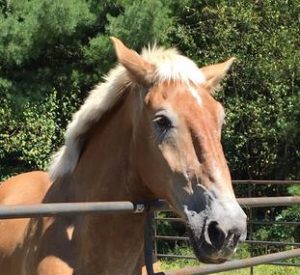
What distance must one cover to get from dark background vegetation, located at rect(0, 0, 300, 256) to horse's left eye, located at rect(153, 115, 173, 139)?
8924mm

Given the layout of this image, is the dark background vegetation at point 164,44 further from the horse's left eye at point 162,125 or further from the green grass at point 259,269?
the horse's left eye at point 162,125

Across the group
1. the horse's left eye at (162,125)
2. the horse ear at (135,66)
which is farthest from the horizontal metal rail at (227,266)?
the horse ear at (135,66)

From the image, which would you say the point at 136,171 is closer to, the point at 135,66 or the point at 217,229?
the point at 135,66

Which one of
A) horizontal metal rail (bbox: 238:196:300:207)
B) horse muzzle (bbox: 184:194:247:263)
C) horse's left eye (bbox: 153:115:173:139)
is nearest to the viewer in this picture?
horse muzzle (bbox: 184:194:247:263)

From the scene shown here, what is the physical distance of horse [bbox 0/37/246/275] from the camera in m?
2.66

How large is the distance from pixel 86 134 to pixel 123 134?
31 cm

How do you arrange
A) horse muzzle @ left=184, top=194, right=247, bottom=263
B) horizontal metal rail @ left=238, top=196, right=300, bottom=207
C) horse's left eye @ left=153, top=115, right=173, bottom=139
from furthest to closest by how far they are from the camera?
horizontal metal rail @ left=238, top=196, right=300, bottom=207, horse's left eye @ left=153, top=115, right=173, bottom=139, horse muzzle @ left=184, top=194, right=247, bottom=263

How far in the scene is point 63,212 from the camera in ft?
7.79

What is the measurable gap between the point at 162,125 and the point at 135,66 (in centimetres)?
36

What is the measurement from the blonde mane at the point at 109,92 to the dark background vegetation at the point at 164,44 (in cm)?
833

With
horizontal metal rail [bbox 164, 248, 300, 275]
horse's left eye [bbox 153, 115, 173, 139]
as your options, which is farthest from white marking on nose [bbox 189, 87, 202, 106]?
horizontal metal rail [bbox 164, 248, 300, 275]

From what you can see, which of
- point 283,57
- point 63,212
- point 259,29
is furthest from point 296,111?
point 63,212

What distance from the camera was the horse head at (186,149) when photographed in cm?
258

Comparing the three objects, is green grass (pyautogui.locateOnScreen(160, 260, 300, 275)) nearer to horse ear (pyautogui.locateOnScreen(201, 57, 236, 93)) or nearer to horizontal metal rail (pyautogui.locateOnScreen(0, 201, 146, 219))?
horse ear (pyautogui.locateOnScreen(201, 57, 236, 93))
